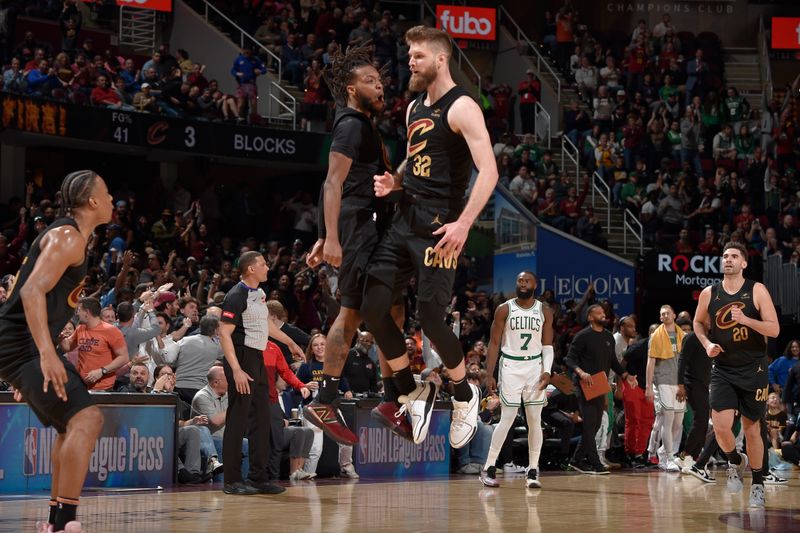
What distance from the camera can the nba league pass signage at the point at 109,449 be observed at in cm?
1017

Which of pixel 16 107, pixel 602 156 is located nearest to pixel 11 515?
pixel 16 107

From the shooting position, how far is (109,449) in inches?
423

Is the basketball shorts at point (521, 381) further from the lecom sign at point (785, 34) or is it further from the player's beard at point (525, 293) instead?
the lecom sign at point (785, 34)

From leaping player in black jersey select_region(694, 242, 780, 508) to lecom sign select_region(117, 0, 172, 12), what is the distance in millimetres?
16113

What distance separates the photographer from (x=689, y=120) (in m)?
25.1

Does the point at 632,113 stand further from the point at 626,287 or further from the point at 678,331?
the point at 678,331

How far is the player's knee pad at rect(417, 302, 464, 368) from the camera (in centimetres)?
641

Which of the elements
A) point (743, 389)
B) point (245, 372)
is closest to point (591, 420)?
point (743, 389)

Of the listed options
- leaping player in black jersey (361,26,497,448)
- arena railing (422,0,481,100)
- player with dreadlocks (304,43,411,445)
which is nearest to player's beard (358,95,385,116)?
player with dreadlocks (304,43,411,445)

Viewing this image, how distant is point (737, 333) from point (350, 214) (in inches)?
179

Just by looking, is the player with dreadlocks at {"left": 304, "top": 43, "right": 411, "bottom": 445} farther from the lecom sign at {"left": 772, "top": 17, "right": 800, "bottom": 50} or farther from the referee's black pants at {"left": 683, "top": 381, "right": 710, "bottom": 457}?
the lecom sign at {"left": 772, "top": 17, "right": 800, "bottom": 50}

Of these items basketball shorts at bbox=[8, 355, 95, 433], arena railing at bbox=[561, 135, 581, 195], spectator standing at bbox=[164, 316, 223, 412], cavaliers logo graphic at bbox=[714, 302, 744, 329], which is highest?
arena railing at bbox=[561, 135, 581, 195]

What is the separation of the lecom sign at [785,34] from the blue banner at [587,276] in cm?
1196

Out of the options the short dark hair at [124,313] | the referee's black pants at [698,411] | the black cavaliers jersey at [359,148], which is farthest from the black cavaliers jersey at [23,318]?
the referee's black pants at [698,411]
